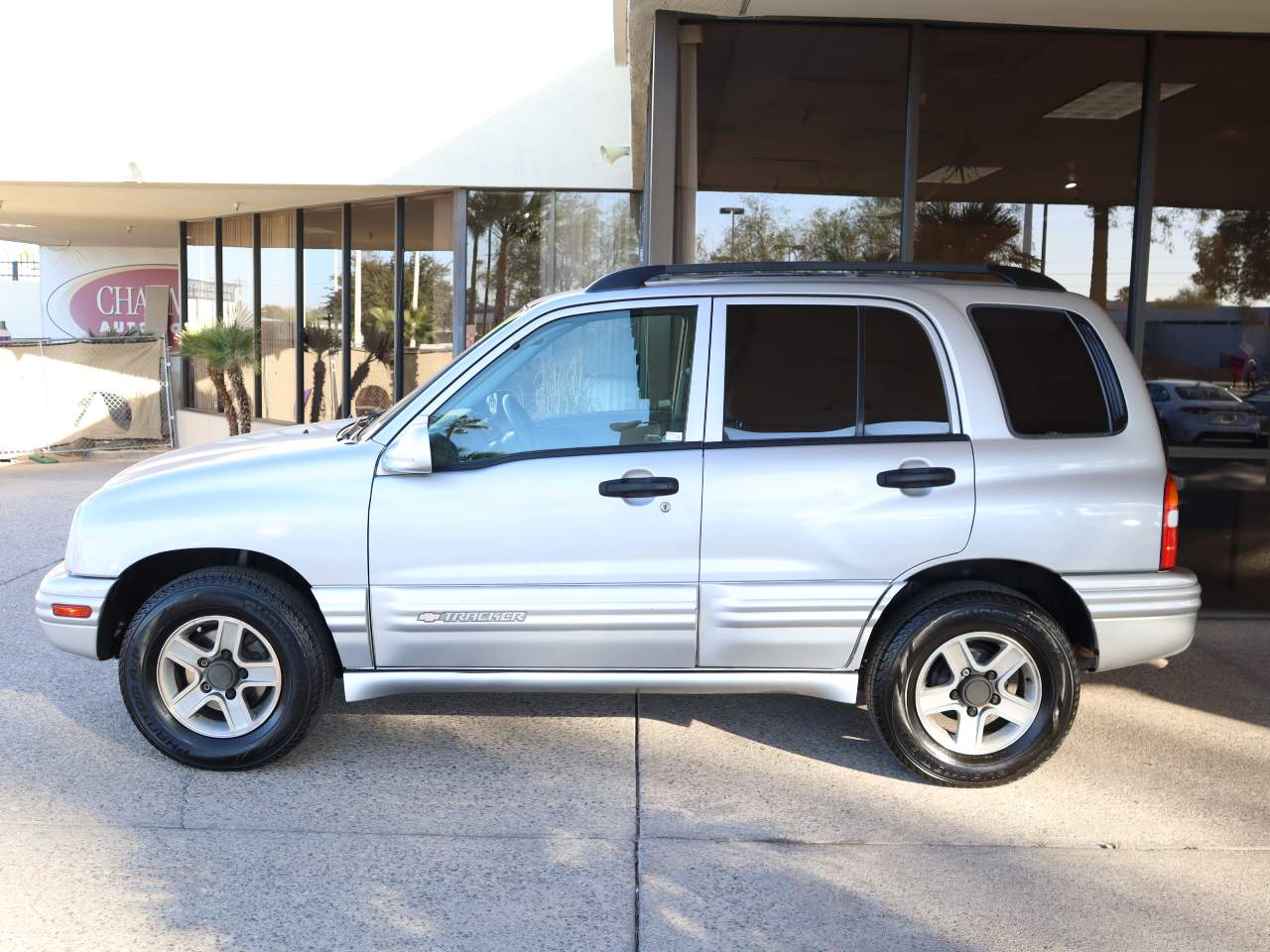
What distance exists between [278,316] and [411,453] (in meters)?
13.8

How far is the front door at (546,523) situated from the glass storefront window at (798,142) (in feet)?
11.5

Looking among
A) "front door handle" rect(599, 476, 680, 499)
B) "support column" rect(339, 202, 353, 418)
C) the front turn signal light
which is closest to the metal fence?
"support column" rect(339, 202, 353, 418)

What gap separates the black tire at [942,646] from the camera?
457cm

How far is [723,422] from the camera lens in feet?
15.1

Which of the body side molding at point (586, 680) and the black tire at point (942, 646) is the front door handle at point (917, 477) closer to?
the black tire at point (942, 646)

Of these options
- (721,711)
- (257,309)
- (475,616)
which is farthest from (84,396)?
(475,616)

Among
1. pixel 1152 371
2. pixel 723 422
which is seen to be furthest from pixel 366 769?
pixel 1152 371

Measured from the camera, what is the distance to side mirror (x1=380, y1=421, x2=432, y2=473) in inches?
177

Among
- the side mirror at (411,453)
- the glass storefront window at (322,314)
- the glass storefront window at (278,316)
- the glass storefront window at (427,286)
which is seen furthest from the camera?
the glass storefront window at (278,316)

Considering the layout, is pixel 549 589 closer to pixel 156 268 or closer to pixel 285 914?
pixel 285 914

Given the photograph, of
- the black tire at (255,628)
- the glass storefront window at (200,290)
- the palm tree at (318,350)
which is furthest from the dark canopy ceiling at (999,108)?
the glass storefront window at (200,290)

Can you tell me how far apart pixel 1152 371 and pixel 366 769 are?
18.6 feet

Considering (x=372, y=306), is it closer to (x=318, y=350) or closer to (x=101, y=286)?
(x=318, y=350)

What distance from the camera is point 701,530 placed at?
178 inches
